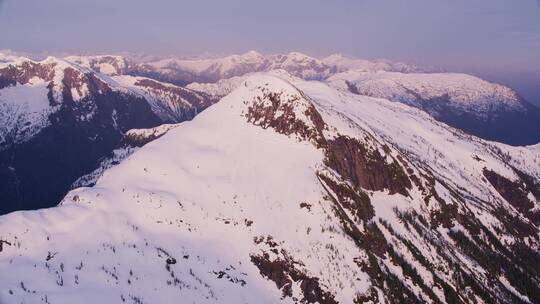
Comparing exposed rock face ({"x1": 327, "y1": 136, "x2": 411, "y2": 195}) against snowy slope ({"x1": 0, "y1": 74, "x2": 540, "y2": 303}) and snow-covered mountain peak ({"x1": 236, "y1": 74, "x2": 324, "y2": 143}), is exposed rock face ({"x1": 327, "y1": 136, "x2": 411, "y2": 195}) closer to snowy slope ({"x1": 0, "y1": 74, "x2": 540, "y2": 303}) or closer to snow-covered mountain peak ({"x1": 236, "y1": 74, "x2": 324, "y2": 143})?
snowy slope ({"x1": 0, "y1": 74, "x2": 540, "y2": 303})

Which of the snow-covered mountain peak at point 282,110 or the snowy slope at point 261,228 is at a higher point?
the snow-covered mountain peak at point 282,110

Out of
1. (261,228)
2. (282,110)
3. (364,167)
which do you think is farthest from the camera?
(364,167)

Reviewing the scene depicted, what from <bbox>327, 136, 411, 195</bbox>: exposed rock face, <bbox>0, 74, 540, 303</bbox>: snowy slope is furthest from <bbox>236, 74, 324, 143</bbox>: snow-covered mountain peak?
<bbox>327, 136, 411, 195</bbox>: exposed rock face

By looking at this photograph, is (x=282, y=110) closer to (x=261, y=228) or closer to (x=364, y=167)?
(x=364, y=167)

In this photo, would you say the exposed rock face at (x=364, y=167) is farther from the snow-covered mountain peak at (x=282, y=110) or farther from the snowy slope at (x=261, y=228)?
the snow-covered mountain peak at (x=282, y=110)

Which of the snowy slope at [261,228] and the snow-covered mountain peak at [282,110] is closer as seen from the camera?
the snowy slope at [261,228]

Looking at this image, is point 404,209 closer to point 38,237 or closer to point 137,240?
point 137,240

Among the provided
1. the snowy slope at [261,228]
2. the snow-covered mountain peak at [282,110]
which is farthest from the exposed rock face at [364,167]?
the snow-covered mountain peak at [282,110]

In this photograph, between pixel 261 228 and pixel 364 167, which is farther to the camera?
pixel 364 167

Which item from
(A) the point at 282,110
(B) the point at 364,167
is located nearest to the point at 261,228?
(A) the point at 282,110
